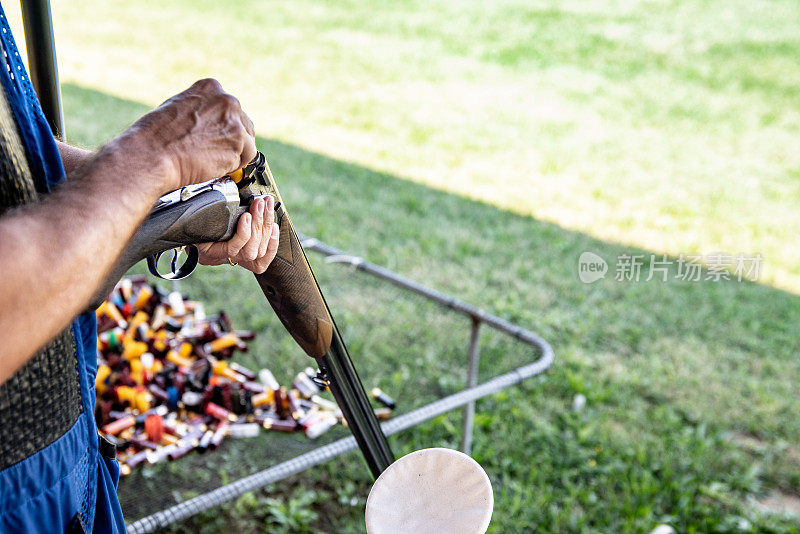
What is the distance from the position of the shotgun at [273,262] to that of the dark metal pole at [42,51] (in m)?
0.52

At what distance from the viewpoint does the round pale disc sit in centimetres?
86

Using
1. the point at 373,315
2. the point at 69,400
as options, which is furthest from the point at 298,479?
the point at 69,400

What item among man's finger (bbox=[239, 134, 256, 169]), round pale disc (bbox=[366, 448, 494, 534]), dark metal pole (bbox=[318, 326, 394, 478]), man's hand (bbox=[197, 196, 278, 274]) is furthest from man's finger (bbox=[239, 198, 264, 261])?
round pale disc (bbox=[366, 448, 494, 534])

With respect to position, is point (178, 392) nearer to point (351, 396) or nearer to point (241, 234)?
point (351, 396)

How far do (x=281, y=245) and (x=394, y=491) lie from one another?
1.42 ft

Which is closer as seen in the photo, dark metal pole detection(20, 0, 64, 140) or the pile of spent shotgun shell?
dark metal pole detection(20, 0, 64, 140)

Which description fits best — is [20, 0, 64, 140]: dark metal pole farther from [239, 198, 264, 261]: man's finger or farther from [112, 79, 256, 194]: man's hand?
→ [112, 79, 256, 194]: man's hand

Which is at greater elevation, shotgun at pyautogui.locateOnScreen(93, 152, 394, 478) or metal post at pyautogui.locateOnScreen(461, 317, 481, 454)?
shotgun at pyautogui.locateOnScreen(93, 152, 394, 478)

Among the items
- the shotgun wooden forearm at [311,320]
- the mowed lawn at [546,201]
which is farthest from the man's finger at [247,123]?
the mowed lawn at [546,201]

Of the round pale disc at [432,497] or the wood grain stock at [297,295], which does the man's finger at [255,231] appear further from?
the round pale disc at [432,497]

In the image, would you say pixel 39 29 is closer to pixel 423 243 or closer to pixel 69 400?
pixel 69 400

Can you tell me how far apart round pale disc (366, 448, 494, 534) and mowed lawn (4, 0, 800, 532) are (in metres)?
1.51

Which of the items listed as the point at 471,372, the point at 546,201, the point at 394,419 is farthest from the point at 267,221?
the point at 546,201

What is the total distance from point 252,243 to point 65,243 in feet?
1.42
